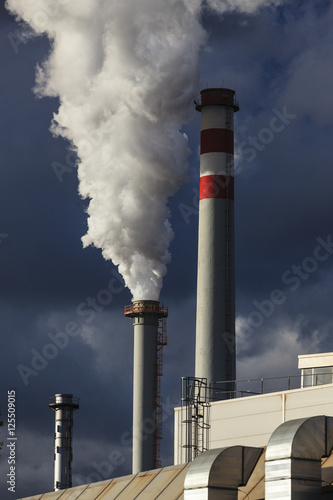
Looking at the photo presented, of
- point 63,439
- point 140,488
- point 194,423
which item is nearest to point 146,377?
point 63,439

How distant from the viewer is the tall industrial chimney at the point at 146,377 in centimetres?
5703

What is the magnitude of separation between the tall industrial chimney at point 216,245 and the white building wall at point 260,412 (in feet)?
44.4

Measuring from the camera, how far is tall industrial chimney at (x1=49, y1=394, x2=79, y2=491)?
65.1m

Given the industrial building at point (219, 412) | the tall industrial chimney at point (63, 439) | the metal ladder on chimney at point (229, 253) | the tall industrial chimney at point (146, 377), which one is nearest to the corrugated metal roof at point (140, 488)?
the industrial building at point (219, 412)

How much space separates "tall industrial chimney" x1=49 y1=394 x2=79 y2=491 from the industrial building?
9190mm

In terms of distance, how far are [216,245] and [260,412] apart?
18.7m

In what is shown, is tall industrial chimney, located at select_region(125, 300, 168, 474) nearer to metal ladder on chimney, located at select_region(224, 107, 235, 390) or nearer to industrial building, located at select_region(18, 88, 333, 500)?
industrial building, located at select_region(18, 88, 333, 500)

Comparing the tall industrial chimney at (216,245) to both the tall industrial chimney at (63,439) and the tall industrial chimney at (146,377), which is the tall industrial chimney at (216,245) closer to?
the tall industrial chimney at (146,377)

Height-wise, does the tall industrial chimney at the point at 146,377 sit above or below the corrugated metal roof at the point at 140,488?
above

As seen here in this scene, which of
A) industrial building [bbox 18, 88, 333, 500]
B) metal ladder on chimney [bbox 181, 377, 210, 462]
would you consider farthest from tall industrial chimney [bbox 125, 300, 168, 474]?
metal ladder on chimney [bbox 181, 377, 210, 462]

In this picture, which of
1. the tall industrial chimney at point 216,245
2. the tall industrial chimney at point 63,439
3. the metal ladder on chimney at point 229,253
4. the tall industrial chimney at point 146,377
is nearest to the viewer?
the tall industrial chimney at point 216,245

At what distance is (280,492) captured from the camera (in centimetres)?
2114

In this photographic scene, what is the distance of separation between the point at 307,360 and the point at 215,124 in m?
16.2

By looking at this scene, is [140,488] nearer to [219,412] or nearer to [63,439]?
[219,412]
